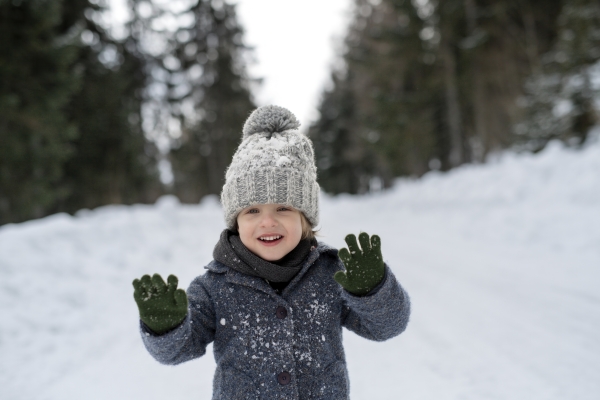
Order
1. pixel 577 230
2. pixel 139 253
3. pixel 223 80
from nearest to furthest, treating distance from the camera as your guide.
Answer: pixel 577 230 → pixel 139 253 → pixel 223 80

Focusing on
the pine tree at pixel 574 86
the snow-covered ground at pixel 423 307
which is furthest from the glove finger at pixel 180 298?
the pine tree at pixel 574 86

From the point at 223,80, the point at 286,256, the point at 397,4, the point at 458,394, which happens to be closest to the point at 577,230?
the point at 458,394

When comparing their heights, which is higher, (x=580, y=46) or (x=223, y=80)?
(x=223, y=80)

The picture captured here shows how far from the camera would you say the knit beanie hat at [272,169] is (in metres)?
1.74

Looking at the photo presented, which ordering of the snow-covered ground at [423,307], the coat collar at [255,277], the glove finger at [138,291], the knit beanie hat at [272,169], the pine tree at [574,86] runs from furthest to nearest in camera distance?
1. the pine tree at [574,86]
2. the snow-covered ground at [423,307]
3. the knit beanie hat at [272,169]
4. the coat collar at [255,277]
5. the glove finger at [138,291]

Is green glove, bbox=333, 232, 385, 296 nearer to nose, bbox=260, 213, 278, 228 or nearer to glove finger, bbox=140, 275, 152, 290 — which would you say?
nose, bbox=260, 213, 278, 228

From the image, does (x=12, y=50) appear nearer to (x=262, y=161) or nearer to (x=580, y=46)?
(x=262, y=161)

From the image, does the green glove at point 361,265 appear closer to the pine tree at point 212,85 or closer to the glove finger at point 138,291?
the glove finger at point 138,291

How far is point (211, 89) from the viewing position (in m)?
16.9

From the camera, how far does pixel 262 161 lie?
1768 mm

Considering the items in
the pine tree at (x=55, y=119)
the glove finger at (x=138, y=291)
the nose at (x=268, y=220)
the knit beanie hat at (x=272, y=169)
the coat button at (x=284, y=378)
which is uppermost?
the pine tree at (x=55, y=119)

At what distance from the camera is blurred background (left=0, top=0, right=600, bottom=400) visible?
2658 mm

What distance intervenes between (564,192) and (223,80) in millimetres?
14572

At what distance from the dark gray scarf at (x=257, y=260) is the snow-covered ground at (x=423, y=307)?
3.97 ft
